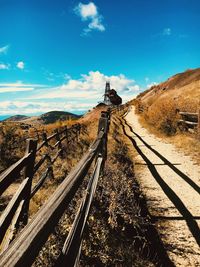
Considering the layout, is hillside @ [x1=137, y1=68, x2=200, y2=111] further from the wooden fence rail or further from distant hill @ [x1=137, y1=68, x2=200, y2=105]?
the wooden fence rail

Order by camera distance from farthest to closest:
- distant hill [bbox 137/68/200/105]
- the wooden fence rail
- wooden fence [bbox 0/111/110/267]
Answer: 1. distant hill [bbox 137/68/200/105]
2. the wooden fence rail
3. wooden fence [bbox 0/111/110/267]

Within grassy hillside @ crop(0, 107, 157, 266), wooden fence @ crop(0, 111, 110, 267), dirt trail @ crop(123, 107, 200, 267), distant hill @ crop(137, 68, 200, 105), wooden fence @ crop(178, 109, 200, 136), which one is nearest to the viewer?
wooden fence @ crop(0, 111, 110, 267)

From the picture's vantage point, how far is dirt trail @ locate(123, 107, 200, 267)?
3.97 metres

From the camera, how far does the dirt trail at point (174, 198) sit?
397 cm

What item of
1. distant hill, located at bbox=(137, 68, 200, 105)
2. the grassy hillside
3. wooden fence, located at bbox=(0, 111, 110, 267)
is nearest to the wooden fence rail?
wooden fence, located at bbox=(0, 111, 110, 267)

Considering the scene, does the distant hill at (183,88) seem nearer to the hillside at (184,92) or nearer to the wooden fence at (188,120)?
the hillside at (184,92)

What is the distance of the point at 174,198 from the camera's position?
5.79 meters

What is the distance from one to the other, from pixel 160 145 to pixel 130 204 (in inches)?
314

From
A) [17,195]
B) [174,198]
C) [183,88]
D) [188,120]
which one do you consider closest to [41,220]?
[17,195]

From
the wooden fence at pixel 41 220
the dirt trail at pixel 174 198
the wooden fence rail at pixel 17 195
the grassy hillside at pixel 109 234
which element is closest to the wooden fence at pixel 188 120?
the dirt trail at pixel 174 198

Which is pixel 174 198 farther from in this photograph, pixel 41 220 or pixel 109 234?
pixel 41 220

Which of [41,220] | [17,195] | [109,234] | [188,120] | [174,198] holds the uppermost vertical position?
[41,220]

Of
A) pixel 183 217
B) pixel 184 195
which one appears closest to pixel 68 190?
pixel 183 217

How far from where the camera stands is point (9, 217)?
350 centimetres
